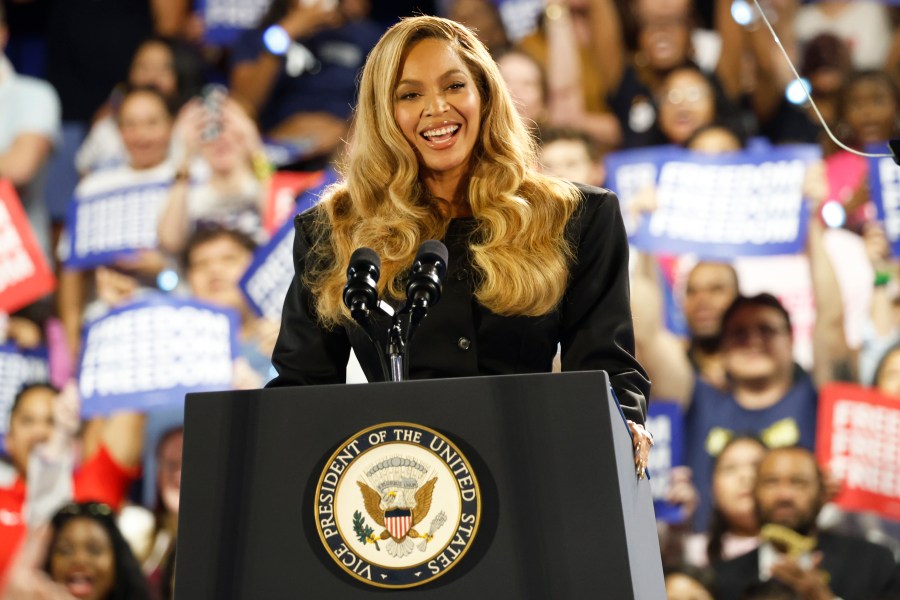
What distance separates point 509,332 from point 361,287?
1.40 ft

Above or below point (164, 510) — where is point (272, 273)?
above

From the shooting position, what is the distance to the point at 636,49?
493 centimetres

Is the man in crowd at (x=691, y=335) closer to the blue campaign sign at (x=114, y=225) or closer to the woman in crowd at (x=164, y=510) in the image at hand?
the woman in crowd at (x=164, y=510)

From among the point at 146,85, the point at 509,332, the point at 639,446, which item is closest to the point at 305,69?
the point at 146,85

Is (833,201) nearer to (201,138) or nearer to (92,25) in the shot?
(201,138)

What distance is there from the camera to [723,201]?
4629 mm

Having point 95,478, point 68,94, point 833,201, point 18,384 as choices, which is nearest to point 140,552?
point 95,478

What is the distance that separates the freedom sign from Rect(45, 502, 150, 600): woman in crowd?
2.38 metres

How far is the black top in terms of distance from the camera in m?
1.85

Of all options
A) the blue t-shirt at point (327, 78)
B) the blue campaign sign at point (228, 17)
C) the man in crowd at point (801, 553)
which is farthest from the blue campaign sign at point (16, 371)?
the man in crowd at point (801, 553)

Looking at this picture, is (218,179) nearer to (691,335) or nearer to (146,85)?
(146,85)

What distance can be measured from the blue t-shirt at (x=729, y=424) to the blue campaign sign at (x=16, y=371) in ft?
8.84

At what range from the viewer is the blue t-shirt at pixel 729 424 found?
4379mm

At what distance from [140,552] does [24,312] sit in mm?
1195
